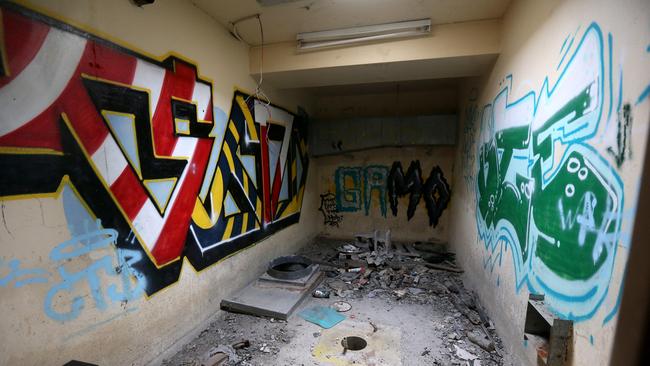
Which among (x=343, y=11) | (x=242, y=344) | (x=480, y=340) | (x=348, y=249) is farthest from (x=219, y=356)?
(x=343, y=11)

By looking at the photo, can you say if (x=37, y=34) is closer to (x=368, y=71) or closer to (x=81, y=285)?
(x=81, y=285)

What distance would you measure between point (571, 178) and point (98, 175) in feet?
9.58

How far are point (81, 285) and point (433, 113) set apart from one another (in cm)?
566

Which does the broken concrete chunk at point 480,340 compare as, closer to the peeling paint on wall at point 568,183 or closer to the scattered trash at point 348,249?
the peeling paint on wall at point 568,183

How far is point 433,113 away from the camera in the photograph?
5422 mm

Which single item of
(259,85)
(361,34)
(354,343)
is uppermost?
(361,34)

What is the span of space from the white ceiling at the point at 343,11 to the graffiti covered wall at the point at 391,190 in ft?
10.2

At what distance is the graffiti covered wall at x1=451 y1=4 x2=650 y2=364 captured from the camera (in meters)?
1.17

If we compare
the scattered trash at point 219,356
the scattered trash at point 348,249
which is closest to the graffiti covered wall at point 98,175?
the scattered trash at point 219,356

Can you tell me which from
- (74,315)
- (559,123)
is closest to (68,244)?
(74,315)

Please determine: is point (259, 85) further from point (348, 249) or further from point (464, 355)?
point (464, 355)

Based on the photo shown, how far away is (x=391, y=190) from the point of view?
5738 millimetres

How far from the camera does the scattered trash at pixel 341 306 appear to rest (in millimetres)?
3092

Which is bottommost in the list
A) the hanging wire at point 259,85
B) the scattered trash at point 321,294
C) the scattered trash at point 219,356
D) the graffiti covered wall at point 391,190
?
the scattered trash at point 219,356
